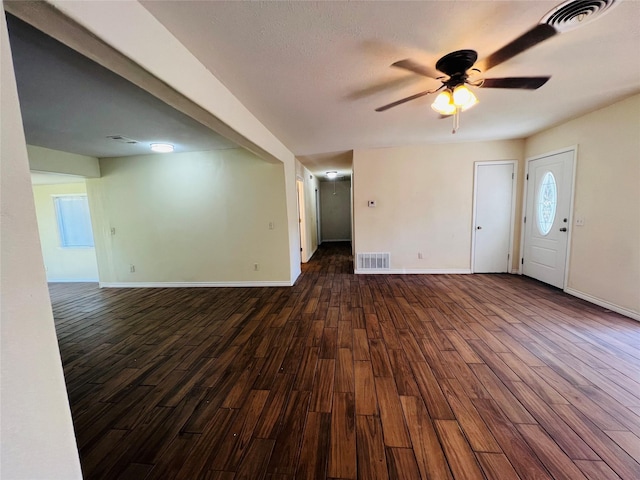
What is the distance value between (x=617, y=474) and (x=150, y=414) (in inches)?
107

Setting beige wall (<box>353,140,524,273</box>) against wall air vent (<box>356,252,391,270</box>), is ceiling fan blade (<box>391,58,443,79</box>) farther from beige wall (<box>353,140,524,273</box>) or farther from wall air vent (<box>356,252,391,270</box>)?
wall air vent (<box>356,252,391,270</box>)

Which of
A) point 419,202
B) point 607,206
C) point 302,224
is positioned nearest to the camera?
point 607,206

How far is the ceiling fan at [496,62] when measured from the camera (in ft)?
4.64

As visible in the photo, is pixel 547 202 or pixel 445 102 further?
pixel 547 202

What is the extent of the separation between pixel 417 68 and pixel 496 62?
539 mm

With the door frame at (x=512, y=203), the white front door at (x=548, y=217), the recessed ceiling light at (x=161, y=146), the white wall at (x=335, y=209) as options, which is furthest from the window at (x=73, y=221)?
the white front door at (x=548, y=217)

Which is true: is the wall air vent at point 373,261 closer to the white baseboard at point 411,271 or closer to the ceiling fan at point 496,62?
the white baseboard at point 411,271

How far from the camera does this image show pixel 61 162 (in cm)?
400

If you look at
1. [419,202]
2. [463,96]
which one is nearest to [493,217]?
[419,202]

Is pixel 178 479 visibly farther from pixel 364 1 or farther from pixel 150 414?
pixel 364 1

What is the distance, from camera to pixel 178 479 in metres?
1.31

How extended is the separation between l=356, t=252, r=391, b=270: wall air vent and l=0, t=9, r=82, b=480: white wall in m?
4.64

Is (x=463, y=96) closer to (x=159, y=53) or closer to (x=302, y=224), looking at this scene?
(x=159, y=53)

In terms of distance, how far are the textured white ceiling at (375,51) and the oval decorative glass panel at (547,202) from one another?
3.80ft
